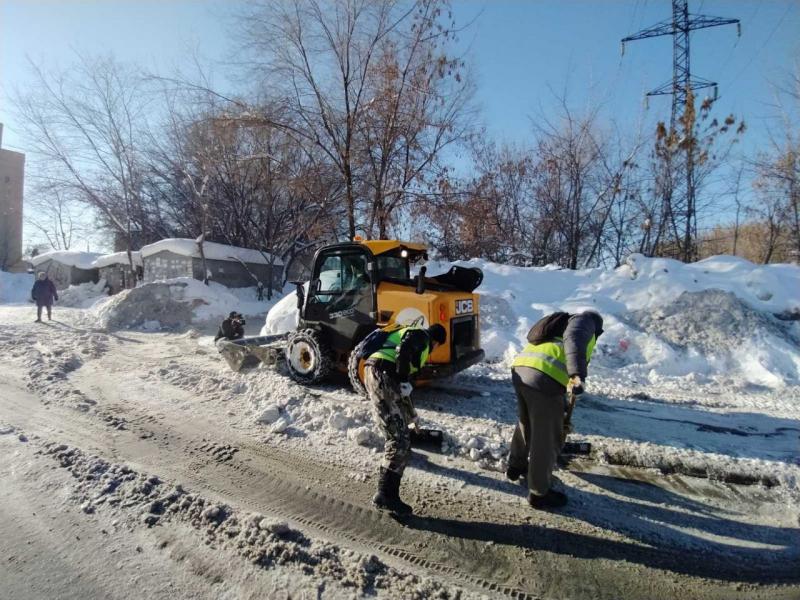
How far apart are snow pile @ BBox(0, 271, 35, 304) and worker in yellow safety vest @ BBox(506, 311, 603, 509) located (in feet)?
100

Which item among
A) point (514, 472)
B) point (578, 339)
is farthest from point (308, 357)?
point (578, 339)

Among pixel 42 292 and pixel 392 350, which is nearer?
pixel 392 350

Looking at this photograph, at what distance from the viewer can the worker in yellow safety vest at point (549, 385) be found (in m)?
3.28

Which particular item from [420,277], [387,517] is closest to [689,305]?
[420,277]

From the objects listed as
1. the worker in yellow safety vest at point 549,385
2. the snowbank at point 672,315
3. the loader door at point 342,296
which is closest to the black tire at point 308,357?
the loader door at point 342,296

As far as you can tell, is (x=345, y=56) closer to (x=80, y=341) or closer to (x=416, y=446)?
(x=80, y=341)

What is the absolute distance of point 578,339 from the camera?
10.8ft

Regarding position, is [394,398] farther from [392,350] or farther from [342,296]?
[342,296]

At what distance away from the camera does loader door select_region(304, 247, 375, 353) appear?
598 cm

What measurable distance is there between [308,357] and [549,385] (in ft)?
13.0

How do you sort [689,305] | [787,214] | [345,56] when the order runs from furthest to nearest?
[787,214] < [345,56] < [689,305]

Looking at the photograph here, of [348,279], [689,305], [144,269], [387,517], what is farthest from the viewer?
[144,269]

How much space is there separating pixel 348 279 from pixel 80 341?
800 centimetres

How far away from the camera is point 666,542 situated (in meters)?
3.00
